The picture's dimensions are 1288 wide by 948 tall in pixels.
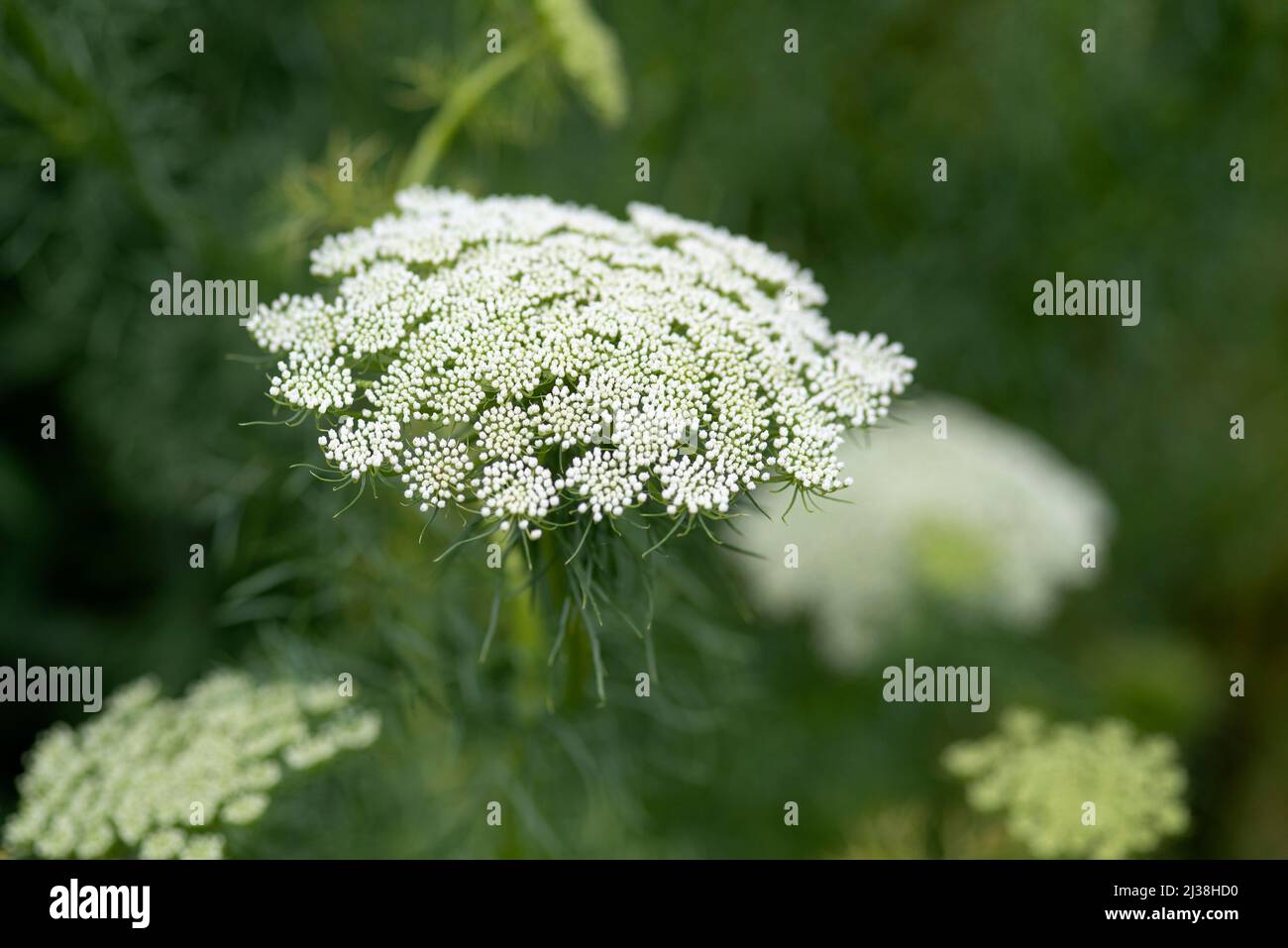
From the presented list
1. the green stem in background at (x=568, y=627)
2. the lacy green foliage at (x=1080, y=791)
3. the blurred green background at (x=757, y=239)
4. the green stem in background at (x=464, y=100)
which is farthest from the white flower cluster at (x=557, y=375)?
the lacy green foliage at (x=1080, y=791)

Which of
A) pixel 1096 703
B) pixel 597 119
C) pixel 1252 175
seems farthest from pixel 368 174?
pixel 1252 175

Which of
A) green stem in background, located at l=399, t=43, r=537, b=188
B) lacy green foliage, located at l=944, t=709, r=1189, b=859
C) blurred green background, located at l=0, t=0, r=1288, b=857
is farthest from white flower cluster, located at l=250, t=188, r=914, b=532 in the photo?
lacy green foliage, located at l=944, t=709, r=1189, b=859

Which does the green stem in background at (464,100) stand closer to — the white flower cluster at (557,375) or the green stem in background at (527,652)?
the white flower cluster at (557,375)

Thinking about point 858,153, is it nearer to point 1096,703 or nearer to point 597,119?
point 597,119

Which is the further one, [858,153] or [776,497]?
[858,153]

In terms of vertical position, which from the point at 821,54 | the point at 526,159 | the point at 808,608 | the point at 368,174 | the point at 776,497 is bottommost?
the point at 808,608

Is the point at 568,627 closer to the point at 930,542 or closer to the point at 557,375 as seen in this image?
the point at 557,375

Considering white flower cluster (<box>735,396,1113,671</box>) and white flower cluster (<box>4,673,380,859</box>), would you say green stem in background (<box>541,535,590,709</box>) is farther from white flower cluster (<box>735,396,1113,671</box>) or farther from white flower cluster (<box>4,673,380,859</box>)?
white flower cluster (<box>735,396,1113,671</box>)
